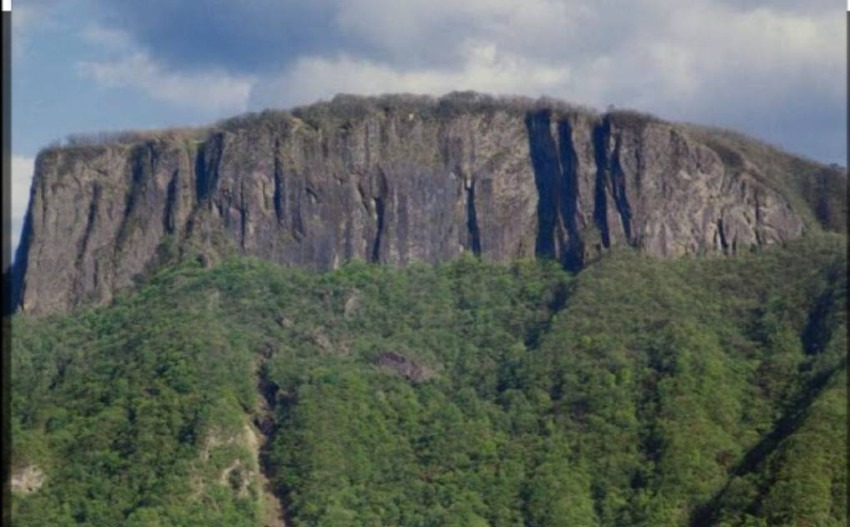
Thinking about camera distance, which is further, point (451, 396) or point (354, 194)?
point (354, 194)

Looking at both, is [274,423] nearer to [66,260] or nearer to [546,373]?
[546,373]

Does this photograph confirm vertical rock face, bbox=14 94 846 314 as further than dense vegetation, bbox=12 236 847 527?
Yes

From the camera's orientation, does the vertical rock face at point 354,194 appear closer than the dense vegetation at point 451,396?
No

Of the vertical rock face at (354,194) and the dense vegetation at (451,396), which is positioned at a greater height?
the vertical rock face at (354,194)

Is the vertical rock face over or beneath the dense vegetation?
over
